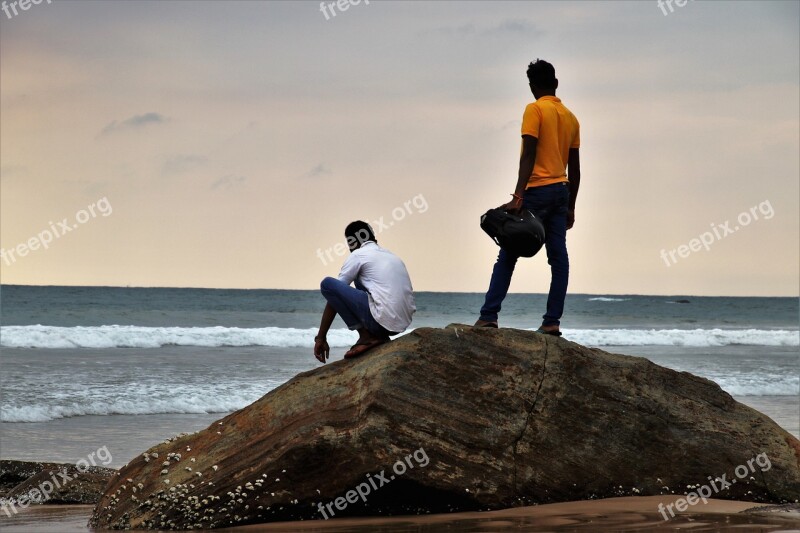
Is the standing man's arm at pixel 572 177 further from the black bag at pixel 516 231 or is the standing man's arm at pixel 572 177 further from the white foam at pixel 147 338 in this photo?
the white foam at pixel 147 338

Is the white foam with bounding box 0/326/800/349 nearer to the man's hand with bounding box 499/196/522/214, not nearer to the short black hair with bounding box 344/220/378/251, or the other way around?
the short black hair with bounding box 344/220/378/251

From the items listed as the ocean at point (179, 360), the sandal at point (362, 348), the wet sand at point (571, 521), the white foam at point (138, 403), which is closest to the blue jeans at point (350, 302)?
the sandal at point (362, 348)

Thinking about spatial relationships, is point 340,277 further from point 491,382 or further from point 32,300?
point 32,300

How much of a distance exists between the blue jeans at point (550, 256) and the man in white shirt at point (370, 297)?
69 centimetres

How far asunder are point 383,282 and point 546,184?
5.11 ft

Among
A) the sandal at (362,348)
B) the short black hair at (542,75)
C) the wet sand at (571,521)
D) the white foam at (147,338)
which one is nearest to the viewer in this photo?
the wet sand at (571,521)

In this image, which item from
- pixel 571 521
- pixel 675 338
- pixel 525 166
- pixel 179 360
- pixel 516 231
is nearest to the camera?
pixel 571 521

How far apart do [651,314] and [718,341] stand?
2131 cm

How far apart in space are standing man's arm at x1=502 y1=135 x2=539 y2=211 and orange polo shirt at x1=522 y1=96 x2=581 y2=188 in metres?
0.06

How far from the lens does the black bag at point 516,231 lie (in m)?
7.13

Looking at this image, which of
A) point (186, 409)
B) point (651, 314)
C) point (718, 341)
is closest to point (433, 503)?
point (186, 409)

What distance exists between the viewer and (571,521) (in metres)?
6.39

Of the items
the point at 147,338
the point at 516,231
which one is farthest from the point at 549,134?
the point at 147,338

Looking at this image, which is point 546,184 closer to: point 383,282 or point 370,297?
point 383,282
